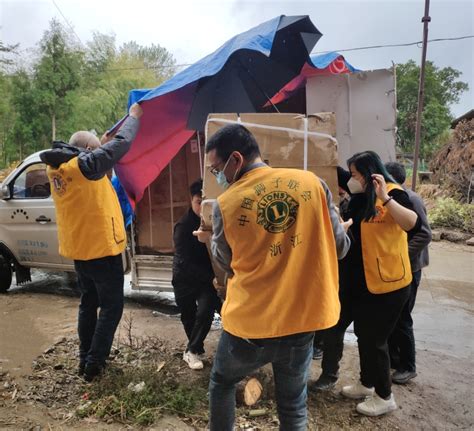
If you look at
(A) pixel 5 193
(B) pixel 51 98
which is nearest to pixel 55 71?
(B) pixel 51 98

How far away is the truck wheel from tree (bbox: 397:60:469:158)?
21883mm

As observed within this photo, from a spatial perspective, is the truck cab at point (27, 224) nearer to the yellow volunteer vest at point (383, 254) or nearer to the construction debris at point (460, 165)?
→ the yellow volunteer vest at point (383, 254)

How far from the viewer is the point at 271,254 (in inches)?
67.0

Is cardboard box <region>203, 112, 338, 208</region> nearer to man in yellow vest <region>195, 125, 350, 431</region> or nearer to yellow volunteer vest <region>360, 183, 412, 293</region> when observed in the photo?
yellow volunteer vest <region>360, 183, 412, 293</region>

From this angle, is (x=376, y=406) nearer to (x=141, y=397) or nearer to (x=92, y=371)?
(x=141, y=397)

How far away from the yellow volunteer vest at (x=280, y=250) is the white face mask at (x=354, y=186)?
1.00m

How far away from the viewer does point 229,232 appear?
5.73 feet

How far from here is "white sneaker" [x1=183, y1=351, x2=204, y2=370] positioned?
10.8ft

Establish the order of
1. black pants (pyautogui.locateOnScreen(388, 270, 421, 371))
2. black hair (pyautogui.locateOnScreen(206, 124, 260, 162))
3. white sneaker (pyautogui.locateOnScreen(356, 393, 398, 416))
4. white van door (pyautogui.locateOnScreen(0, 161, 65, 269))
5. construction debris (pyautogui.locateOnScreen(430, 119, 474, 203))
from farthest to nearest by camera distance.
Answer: construction debris (pyautogui.locateOnScreen(430, 119, 474, 203)) → white van door (pyautogui.locateOnScreen(0, 161, 65, 269)) → black pants (pyautogui.locateOnScreen(388, 270, 421, 371)) → white sneaker (pyautogui.locateOnScreen(356, 393, 398, 416)) → black hair (pyautogui.locateOnScreen(206, 124, 260, 162))

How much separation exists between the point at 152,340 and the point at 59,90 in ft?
46.3

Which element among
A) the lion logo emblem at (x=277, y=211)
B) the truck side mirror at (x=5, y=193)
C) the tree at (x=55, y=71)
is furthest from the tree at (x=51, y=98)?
the lion logo emblem at (x=277, y=211)

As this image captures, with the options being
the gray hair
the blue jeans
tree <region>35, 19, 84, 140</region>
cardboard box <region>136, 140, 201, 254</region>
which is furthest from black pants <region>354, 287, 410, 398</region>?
tree <region>35, 19, 84, 140</region>

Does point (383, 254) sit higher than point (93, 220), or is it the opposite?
point (93, 220)

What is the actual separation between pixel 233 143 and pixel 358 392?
214 centimetres
